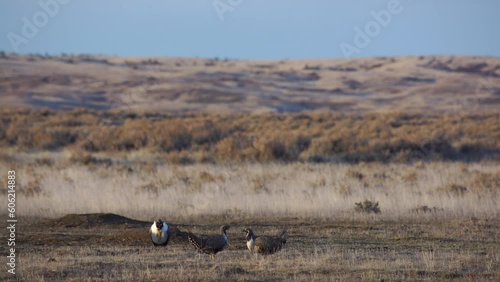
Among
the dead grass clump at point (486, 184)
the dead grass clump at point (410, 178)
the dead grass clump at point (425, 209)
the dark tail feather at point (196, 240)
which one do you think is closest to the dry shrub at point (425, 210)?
the dead grass clump at point (425, 209)

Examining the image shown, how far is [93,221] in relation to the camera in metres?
14.6

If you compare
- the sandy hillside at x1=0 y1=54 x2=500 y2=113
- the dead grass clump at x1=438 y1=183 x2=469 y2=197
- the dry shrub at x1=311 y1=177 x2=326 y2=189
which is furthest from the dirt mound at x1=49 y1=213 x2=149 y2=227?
the sandy hillside at x1=0 y1=54 x2=500 y2=113

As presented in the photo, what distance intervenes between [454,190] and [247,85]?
2785 inches

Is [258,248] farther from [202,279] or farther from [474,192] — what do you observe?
[474,192]

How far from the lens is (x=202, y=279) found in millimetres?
8898

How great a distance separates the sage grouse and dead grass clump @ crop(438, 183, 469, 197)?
8.88 meters

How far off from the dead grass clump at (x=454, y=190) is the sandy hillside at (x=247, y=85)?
165ft

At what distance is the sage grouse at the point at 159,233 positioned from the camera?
35.9ft

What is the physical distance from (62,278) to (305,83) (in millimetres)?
87183

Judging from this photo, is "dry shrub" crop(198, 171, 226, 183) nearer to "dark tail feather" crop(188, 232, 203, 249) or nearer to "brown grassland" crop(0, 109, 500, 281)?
"brown grassland" crop(0, 109, 500, 281)

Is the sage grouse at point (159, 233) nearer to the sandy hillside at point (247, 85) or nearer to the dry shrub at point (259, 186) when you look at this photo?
the dry shrub at point (259, 186)

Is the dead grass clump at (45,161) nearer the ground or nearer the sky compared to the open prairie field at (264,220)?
nearer the sky

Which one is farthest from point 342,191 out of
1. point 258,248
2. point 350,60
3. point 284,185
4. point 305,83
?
point 350,60

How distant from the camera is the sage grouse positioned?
10.9 metres
